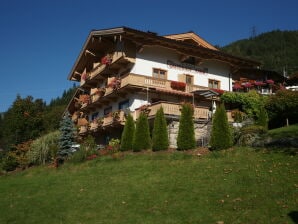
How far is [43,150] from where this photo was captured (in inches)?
1201

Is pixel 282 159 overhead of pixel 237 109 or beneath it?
beneath

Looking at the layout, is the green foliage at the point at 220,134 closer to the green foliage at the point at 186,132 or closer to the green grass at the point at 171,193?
the green grass at the point at 171,193

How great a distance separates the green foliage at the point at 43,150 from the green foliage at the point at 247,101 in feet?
47.9

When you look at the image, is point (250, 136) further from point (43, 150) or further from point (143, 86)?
point (43, 150)

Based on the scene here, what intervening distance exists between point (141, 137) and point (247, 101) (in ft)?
35.6

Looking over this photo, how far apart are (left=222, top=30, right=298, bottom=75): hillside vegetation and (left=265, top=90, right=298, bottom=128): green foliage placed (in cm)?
7081

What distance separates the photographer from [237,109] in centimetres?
3002

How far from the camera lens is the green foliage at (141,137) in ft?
79.0

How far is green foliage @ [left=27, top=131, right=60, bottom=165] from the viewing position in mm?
30280

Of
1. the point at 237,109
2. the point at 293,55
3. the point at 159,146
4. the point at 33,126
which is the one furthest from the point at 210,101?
the point at 293,55

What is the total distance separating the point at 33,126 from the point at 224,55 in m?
26.8

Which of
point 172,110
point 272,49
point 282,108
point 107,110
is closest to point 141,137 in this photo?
point 172,110

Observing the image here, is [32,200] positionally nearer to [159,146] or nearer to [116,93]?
[159,146]

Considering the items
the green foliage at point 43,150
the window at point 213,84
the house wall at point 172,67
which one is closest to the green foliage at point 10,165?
the green foliage at point 43,150
